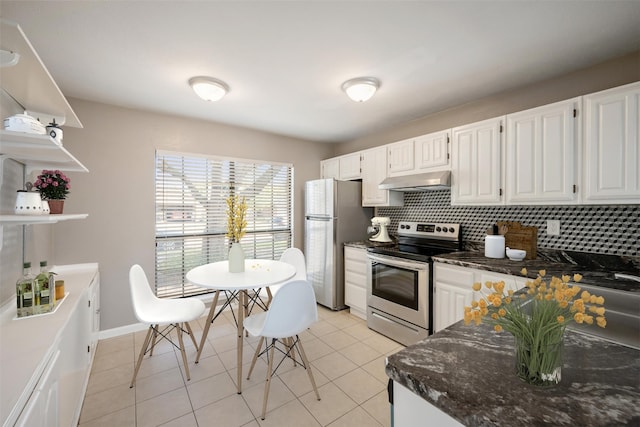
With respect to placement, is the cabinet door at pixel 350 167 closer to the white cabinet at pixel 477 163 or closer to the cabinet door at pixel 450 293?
the white cabinet at pixel 477 163

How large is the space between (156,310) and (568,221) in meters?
3.54

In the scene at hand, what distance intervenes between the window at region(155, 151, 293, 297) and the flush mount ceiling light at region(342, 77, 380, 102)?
1874 mm

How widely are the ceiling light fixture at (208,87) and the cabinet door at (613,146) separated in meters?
2.85

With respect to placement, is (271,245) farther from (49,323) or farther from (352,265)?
(49,323)

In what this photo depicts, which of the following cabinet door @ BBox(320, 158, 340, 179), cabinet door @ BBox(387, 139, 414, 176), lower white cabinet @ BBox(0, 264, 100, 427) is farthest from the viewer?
cabinet door @ BBox(320, 158, 340, 179)

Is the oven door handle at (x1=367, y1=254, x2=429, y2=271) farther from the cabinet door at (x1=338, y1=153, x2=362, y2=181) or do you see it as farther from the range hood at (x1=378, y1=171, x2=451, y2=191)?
the cabinet door at (x1=338, y1=153, x2=362, y2=181)

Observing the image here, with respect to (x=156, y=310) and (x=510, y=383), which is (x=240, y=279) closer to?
(x=156, y=310)

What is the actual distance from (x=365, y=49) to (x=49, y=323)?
2479 millimetres

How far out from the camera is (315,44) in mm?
Answer: 1812

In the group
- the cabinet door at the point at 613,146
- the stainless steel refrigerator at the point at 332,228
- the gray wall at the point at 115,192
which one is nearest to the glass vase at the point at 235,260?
the gray wall at the point at 115,192

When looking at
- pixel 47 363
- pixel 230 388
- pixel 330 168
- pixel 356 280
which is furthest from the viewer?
pixel 330 168

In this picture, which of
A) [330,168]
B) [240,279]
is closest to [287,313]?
[240,279]

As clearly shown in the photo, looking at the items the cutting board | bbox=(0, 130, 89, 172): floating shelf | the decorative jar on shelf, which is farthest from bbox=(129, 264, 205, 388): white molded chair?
the cutting board

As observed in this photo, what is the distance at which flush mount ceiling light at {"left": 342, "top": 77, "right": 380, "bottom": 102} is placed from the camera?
229cm
